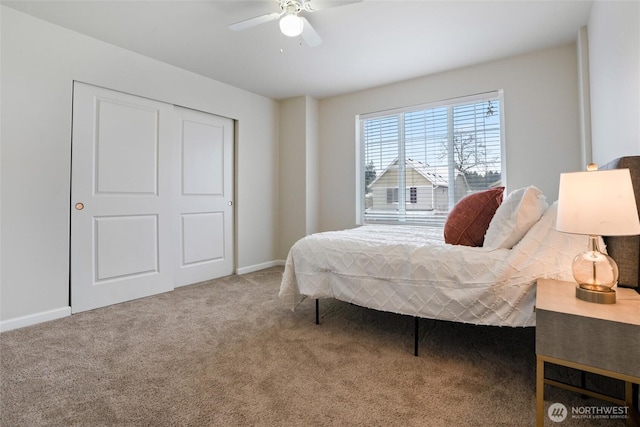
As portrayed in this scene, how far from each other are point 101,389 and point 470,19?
3.53 meters

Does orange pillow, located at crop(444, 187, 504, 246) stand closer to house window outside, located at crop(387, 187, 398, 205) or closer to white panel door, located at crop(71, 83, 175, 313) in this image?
house window outside, located at crop(387, 187, 398, 205)

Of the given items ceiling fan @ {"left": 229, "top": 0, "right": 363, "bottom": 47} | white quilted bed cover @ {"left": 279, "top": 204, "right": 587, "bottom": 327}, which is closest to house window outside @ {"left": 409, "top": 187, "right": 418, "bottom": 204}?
white quilted bed cover @ {"left": 279, "top": 204, "right": 587, "bottom": 327}


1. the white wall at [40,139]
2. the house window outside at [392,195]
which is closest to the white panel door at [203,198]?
the white wall at [40,139]

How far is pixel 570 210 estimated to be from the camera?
1.20 metres

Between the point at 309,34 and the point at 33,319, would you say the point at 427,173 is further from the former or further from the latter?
the point at 33,319

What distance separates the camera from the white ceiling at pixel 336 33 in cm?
236

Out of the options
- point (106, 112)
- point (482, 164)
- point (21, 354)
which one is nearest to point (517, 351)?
point (482, 164)

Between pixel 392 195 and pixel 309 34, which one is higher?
pixel 309 34

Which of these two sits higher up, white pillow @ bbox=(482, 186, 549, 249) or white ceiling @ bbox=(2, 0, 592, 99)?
white ceiling @ bbox=(2, 0, 592, 99)

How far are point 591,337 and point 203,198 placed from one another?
3.61m

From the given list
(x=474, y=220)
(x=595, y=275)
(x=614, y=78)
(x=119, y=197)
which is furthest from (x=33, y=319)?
(x=614, y=78)

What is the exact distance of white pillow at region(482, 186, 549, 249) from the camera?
1706 mm

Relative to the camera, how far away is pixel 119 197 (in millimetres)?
2977

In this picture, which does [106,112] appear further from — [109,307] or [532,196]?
[532,196]
